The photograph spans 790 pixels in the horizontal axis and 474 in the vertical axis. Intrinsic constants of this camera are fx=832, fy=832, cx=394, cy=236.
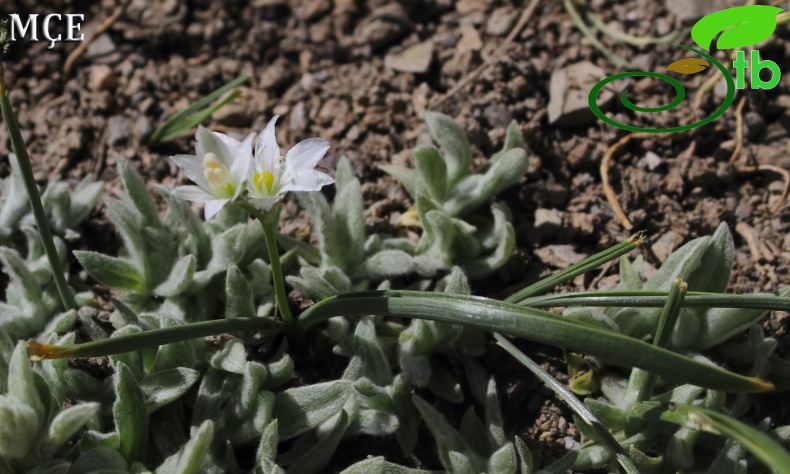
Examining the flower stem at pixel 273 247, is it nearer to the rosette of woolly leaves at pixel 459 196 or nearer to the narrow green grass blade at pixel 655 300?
the rosette of woolly leaves at pixel 459 196

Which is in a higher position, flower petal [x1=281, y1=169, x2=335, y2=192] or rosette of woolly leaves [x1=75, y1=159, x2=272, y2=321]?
flower petal [x1=281, y1=169, x2=335, y2=192]

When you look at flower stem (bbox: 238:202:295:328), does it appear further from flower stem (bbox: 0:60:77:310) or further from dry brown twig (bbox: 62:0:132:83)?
dry brown twig (bbox: 62:0:132:83)

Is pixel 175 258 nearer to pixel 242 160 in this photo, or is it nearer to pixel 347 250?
pixel 347 250

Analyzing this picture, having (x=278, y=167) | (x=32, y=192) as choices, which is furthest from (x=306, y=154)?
(x=32, y=192)

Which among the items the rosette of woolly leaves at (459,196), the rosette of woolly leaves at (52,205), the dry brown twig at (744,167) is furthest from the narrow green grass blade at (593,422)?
the rosette of woolly leaves at (52,205)

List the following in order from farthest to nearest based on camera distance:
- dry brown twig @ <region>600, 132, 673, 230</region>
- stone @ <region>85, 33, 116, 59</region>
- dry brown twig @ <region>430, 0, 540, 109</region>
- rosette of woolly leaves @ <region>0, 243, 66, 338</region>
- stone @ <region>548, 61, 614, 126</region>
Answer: stone @ <region>85, 33, 116, 59</region> → dry brown twig @ <region>430, 0, 540, 109</region> → stone @ <region>548, 61, 614, 126</region> → dry brown twig @ <region>600, 132, 673, 230</region> → rosette of woolly leaves @ <region>0, 243, 66, 338</region>

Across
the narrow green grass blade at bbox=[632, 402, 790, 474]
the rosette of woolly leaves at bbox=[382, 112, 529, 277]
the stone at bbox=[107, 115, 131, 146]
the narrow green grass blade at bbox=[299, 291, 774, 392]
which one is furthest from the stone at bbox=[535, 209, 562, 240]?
the stone at bbox=[107, 115, 131, 146]

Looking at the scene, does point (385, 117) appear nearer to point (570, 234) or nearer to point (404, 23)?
point (404, 23)
